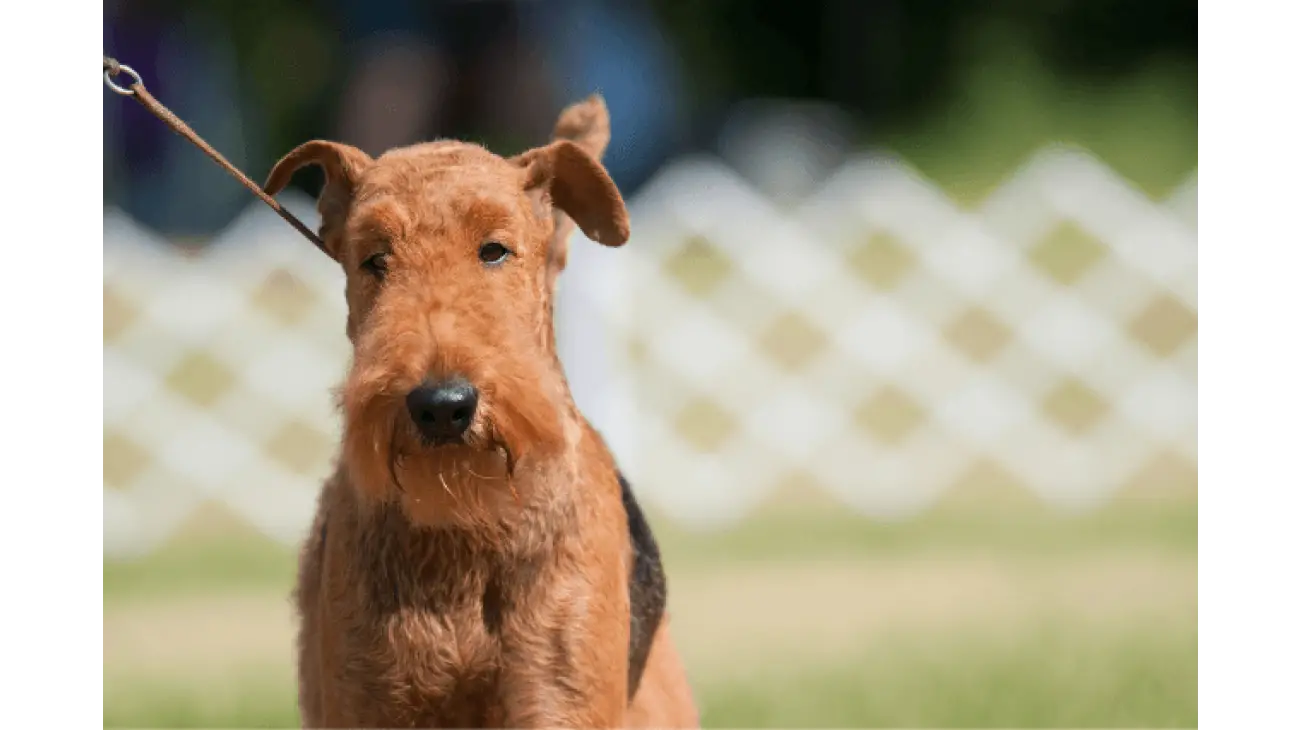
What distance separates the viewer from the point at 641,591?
3213 mm

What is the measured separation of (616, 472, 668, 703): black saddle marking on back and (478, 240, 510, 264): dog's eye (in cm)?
73

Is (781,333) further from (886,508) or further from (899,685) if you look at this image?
(899,685)

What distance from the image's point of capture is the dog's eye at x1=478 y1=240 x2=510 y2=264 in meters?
2.77

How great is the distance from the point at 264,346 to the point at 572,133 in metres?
4.72

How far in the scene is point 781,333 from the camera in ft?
27.1

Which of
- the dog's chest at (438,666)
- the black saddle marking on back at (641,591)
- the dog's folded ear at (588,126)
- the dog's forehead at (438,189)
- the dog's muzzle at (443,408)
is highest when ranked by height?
the dog's folded ear at (588,126)

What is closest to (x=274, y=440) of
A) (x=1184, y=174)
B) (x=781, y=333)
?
(x=781, y=333)

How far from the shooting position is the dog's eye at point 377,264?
8.96ft

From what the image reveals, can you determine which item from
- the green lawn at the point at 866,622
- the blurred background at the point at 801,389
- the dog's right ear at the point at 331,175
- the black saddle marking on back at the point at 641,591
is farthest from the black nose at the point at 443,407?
the blurred background at the point at 801,389

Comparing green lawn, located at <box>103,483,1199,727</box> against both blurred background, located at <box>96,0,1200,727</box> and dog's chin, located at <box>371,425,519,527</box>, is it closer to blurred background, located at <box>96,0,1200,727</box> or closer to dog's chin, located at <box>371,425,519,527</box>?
blurred background, located at <box>96,0,1200,727</box>

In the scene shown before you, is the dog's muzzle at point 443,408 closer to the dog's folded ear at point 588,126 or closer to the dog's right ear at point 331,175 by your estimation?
the dog's right ear at point 331,175

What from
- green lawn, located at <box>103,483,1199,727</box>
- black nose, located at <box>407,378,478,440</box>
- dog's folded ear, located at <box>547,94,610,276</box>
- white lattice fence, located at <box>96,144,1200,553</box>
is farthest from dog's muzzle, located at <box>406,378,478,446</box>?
white lattice fence, located at <box>96,144,1200,553</box>

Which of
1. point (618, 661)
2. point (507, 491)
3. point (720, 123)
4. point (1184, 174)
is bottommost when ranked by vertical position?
point (618, 661)

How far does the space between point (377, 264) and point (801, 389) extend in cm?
565
